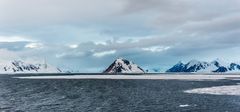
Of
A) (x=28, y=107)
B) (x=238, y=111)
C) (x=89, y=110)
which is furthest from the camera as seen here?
(x=28, y=107)

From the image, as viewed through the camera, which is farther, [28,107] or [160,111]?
[28,107]

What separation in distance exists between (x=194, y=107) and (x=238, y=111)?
5567mm

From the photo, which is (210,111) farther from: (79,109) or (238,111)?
(79,109)

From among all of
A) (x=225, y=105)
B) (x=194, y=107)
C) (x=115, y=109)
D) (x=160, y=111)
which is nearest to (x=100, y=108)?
(x=115, y=109)

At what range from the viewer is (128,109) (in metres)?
42.8

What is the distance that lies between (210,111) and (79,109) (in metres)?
15.1

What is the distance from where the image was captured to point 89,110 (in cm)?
4238

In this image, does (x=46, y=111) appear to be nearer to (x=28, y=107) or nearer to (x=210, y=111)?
(x=28, y=107)

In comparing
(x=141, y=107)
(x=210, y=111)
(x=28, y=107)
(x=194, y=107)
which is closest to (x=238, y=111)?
(x=210, y=111)

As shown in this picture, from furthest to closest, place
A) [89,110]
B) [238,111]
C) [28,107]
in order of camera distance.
→ [28,107] < [89,110] < [238,111]

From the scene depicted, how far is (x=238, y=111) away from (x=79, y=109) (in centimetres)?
1804

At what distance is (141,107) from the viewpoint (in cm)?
4447

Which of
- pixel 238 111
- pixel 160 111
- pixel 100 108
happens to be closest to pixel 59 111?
pixel 100 108

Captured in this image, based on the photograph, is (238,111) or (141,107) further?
(141,107)
